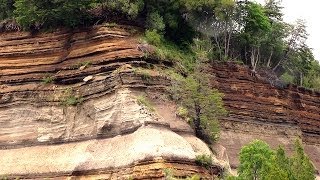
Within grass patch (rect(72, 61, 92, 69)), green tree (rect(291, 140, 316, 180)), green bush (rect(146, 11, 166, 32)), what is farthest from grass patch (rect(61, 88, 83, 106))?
green tree (rect(291, 140, 316, 180))

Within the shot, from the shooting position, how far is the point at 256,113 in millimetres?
44562

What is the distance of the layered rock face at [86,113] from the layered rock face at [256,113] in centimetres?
808

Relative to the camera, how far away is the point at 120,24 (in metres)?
39.1

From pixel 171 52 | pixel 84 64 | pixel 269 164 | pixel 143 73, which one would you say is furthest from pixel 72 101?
pixel 269 164

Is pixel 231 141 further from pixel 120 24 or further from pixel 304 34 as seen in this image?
pixel 304 34

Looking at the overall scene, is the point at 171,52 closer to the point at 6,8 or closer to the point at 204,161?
the point at 204,161

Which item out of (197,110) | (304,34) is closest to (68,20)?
(197,110)

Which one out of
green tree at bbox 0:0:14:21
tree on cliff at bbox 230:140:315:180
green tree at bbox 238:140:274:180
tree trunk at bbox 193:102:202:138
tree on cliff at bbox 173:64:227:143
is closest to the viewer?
tree on cliff at bbox 230:140:315:180

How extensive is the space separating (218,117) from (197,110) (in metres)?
3.35

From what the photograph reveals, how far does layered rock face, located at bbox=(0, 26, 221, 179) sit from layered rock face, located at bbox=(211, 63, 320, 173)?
318 inches

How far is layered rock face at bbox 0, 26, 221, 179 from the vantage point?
32.0m

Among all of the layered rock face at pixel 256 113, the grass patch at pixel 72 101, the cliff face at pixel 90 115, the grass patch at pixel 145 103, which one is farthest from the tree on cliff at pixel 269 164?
the grass patch at pixel 72 101

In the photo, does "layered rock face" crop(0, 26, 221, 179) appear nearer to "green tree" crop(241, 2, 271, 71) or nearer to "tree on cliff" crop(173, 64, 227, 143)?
"tree on cliff" crop(173, 64, 227, 143)

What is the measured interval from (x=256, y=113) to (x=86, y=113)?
14184 millimetres
